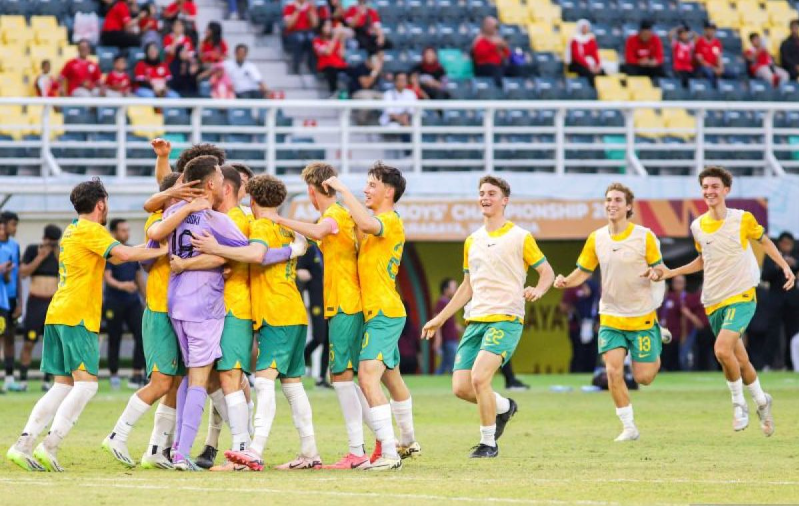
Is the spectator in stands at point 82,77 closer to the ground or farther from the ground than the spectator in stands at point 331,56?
closer to the ground

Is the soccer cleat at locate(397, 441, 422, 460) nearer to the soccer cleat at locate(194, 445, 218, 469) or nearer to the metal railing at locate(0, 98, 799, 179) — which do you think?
the soccer cleat at locate(194, 445, 218, 469)

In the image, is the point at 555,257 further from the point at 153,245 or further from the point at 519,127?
the point at 153,245

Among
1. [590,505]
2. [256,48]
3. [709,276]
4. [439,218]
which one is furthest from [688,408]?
[256,48]

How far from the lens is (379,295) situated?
1049 centimetres

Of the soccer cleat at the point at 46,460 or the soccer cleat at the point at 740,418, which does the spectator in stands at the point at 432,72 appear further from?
the soccer cleat at the point at 46,460

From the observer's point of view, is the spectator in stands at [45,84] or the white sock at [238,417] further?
the spectator in stands at [45,84]

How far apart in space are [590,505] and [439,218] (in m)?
13.3

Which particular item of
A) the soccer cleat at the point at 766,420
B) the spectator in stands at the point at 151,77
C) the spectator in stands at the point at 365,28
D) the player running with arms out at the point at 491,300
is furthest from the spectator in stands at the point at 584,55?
the player running with arms out at the point at 491,300

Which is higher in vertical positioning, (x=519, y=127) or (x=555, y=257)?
(x=519, y=127)

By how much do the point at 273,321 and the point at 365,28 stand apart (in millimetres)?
16676

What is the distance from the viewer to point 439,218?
2142cm

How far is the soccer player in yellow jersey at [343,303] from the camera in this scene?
34.3ft

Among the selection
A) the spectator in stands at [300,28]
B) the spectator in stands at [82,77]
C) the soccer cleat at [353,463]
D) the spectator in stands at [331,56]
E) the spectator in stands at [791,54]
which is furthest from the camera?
the spectator in stands at [791,54]

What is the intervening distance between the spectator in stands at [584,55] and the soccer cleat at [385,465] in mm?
17911
